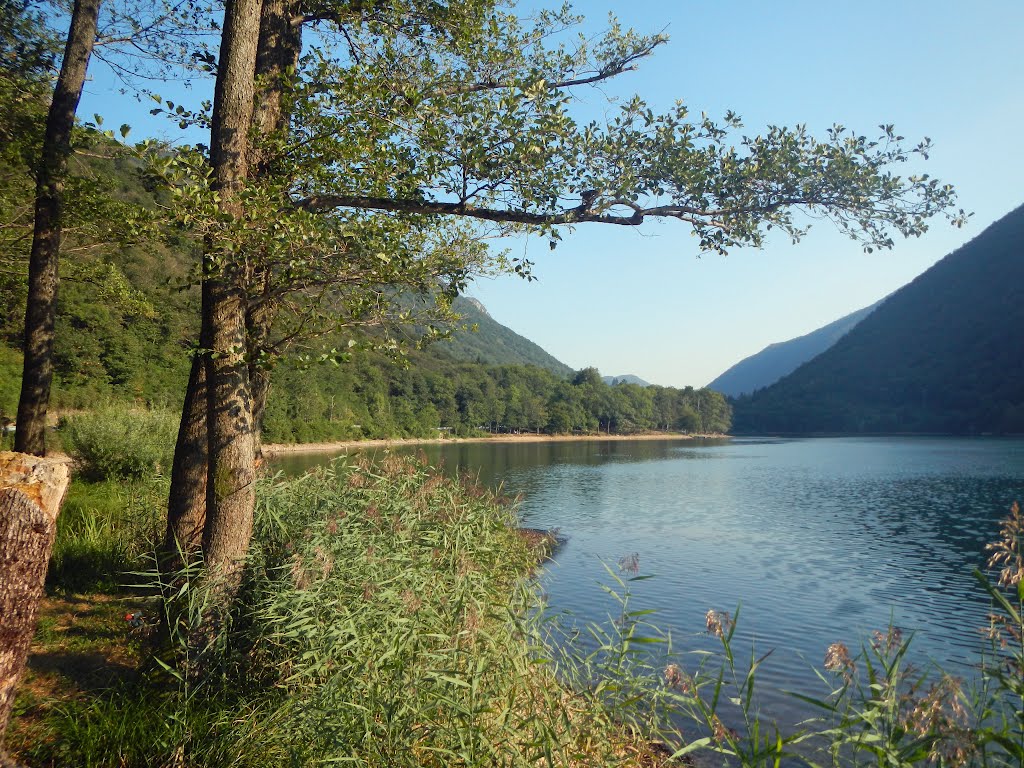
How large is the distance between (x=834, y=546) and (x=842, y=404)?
13262cm

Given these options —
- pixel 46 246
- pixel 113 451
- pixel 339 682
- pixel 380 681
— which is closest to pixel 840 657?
pixel 380 681

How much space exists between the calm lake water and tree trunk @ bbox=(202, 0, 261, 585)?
358 centimetres

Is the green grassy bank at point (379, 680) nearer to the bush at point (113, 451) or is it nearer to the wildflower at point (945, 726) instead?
the wildflower at point (945, 726)

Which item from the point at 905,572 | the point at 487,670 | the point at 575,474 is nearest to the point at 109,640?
the point at 487,670

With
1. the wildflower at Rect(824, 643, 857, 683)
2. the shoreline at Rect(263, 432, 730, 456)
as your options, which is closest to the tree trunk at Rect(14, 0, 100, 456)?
the wildflower at Rect(824, 643, 857, 683)

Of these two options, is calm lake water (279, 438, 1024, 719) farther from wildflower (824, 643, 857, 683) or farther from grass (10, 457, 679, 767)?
grass (10, 457, 679, 767)

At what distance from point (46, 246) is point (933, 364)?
14253 centimetres

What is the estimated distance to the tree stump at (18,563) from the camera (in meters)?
3.17

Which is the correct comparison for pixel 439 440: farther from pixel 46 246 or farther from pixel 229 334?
pixel 229 334

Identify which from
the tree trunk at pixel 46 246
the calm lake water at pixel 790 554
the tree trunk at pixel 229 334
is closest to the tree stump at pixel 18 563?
the tree trunk at pixel 229 334

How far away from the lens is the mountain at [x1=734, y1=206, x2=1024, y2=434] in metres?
111

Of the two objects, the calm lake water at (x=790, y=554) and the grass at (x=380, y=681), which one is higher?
the grass at (x=380, y=681)

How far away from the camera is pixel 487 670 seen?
14.3 feet

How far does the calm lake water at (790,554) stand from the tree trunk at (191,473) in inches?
131
